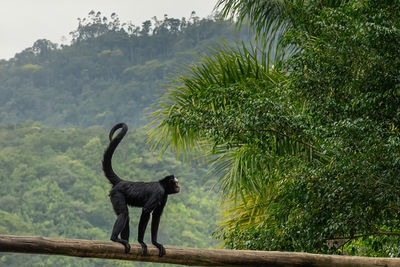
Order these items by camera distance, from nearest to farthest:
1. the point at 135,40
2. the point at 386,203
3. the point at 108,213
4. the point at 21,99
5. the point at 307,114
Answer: the point at 386,203
the point at 307,114
the point at 108,213
the point at 21,99
the point at 135,40

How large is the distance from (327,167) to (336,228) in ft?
1.59

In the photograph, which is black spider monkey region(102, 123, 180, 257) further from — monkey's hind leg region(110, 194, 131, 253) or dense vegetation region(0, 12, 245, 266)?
dense vegetation region(0, 12, 245, 266)

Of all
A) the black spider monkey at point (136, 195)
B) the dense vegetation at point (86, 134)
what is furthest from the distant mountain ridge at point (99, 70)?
the black spider monkey at point (136, 195)

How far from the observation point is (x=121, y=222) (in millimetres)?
2945

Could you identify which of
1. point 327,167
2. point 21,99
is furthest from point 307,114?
point 21,99

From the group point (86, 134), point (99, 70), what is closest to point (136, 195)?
point (86, 134)

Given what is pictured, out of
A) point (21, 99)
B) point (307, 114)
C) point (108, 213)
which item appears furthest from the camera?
point (21, 99)

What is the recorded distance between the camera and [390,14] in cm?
525

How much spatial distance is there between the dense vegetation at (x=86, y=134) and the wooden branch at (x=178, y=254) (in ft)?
25.0

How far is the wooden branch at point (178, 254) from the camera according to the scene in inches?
96.8

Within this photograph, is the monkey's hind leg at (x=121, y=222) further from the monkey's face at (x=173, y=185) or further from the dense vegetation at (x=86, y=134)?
the dense vegetation at (x=86, y=134)

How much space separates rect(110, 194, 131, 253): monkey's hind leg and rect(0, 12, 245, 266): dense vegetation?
7.55 m

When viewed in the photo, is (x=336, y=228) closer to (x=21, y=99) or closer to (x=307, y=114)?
(x=307, y=114)

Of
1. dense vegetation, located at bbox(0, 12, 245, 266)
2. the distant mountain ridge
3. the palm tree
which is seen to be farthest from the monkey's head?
the distant mountain ridge
